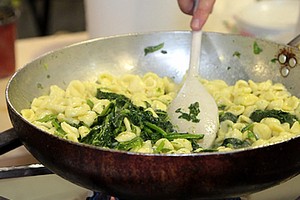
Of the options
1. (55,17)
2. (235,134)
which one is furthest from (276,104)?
(55,17)

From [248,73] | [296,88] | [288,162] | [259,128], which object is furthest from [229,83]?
[288,162]

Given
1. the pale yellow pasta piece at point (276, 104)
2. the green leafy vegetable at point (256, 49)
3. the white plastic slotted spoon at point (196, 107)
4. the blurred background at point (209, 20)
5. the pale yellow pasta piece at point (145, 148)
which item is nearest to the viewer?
the pale yellow pasta piece at point (145, 148)

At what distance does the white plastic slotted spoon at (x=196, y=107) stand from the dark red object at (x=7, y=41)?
607 mm

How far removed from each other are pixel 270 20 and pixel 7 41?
2.39ft

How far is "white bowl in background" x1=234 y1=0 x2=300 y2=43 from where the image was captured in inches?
62.6

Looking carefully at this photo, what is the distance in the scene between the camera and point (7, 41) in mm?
1560

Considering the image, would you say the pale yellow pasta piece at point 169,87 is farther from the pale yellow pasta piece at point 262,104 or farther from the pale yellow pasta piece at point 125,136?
the pale yellow pasta piece at point 125,136

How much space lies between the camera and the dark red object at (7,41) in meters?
1.55

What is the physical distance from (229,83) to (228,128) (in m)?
0.24

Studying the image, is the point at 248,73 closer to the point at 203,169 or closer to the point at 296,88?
the point at 296,88

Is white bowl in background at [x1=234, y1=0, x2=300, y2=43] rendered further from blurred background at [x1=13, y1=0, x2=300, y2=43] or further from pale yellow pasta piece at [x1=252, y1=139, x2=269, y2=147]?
pale yellow pasta piece at [x1=252, y1=139, x2=269, y2=147]

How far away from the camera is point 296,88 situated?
123cm

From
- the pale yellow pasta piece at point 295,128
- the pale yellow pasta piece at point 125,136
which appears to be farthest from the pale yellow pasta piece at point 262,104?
the pale yellow pasta piece at point 125,136

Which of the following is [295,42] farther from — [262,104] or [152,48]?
[152,48]
